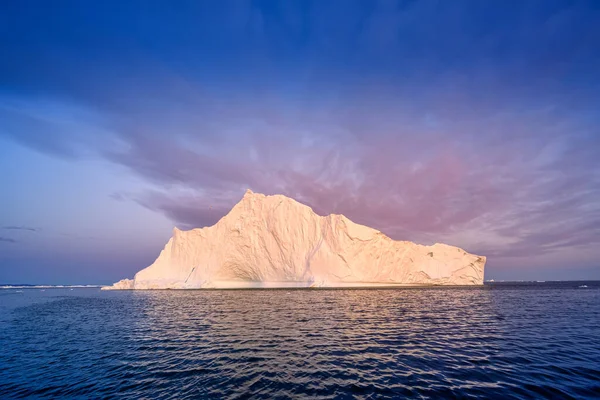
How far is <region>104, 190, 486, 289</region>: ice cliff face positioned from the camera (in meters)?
56.4

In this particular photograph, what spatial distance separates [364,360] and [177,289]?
6431 cm

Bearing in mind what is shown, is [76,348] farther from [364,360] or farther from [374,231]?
[374,231]

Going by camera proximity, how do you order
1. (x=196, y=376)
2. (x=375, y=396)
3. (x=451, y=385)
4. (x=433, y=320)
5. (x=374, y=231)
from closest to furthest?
(x=375, y=396)
(x=451, y=385)
(x=196, y=376)
(x=433, y=320)
(x=374, y=231)

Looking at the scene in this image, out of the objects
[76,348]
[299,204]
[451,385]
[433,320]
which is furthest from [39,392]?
[299,204]

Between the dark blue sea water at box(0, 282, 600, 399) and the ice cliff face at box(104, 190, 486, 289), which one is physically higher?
the ice cliff face at box(104, 190, 486, 289)

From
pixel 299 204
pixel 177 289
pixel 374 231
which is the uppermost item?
pixel 299 204

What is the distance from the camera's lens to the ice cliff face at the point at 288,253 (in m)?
56.4

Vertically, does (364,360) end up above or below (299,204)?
below

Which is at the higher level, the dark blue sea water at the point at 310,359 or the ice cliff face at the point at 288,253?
the ice cliff face at the point at 288,253

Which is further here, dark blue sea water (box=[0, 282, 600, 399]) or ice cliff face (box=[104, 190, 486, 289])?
ice cliff face (box=[104, 190, 486, 289])

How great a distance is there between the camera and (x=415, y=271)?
2486 inches

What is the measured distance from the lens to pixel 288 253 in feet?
196

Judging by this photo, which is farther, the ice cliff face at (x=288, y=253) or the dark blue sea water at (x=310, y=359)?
the ice cliff face at (x=288, y=253)

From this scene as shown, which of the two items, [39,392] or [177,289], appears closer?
[39,392]
